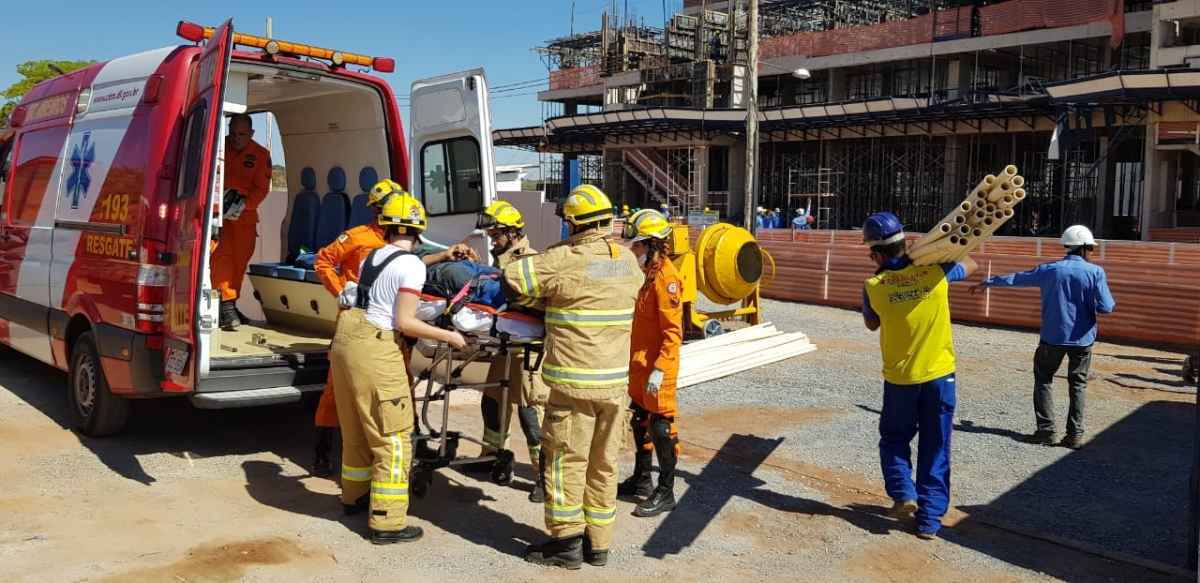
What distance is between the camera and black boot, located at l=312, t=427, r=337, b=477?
650cm

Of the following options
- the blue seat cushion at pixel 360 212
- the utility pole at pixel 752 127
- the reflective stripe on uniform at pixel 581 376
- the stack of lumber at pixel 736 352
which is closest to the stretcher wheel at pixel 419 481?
the reflective stripe on uniform at pixel 581 376

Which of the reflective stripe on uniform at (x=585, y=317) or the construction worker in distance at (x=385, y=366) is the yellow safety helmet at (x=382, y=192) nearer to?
the construction worker in distance at (x=385, y=366)

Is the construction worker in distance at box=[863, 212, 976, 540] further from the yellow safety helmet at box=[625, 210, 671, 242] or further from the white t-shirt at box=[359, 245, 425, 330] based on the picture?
the white t-shirt at box=[359, 245, 425, 330]

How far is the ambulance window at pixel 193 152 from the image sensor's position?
6105 mm

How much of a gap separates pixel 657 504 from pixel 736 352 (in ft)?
17.9

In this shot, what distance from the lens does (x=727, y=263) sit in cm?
1191

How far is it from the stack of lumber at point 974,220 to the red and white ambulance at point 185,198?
3.39 metres

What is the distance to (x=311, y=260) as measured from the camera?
856 centimetres

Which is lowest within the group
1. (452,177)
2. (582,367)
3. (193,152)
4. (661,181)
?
(582,367)

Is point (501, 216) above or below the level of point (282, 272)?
above

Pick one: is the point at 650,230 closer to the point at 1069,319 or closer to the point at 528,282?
the point at 528,282

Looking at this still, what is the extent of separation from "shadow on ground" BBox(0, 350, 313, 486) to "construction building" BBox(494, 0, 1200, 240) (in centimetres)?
2222

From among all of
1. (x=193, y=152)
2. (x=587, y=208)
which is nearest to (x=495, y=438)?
(x=587, y=208)

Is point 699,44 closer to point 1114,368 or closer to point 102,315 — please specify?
point 1114,368
